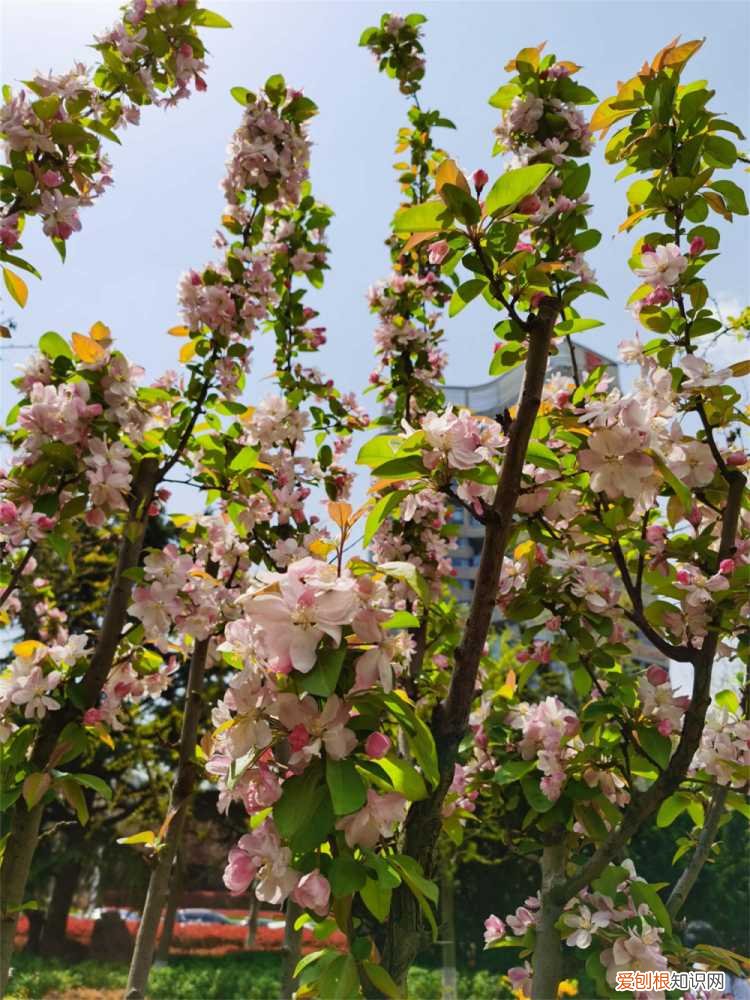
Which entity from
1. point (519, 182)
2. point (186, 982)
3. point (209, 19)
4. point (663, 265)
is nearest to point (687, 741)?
point (663, 265)

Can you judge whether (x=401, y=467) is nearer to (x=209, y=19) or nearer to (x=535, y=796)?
(x=535, y=796)

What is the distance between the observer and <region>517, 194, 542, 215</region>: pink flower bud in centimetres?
113

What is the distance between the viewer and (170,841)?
2.45 m

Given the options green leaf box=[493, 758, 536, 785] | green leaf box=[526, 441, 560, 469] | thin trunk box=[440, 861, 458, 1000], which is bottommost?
thin trunk box=[440, 861, 458, 1000]

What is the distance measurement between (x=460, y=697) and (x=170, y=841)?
172 centimetres

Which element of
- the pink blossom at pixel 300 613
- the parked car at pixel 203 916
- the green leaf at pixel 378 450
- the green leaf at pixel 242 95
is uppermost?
the green leaf at pixel 242 95

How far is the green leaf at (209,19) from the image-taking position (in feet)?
6.37

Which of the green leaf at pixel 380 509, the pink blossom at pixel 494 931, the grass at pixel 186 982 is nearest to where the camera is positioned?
the green leaf at pixel 380 509

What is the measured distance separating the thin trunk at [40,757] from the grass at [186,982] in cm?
856

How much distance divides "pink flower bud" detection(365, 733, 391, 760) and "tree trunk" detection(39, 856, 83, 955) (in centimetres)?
1261

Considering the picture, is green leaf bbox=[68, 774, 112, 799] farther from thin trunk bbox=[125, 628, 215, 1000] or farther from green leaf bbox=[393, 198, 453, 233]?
green leaf bbox=[393, 198, 453, 233]

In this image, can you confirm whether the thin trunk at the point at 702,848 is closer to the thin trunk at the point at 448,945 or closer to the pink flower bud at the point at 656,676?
the pink flower bud at the point at 656,676

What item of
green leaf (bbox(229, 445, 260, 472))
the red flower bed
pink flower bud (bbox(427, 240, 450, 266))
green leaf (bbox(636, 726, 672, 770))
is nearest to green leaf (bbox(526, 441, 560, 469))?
pink flower bud (bbox(427, 240, 450, 266))

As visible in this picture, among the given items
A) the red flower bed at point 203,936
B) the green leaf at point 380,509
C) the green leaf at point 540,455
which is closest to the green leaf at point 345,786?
the green leaf at point 380,509
